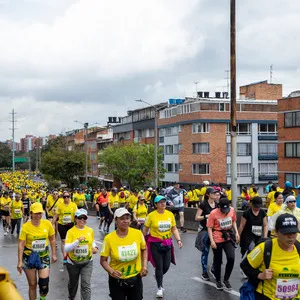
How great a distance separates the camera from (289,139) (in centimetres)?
4716

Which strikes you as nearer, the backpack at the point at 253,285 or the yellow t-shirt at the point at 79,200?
the backpack at the point at 253,285

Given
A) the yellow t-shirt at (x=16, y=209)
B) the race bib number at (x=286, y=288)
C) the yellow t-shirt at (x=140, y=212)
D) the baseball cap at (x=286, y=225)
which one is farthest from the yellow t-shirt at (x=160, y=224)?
the yellow t-shirt at (x=16, y=209)

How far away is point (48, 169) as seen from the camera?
2670 inches

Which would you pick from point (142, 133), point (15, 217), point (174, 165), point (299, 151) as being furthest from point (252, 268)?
point (142, 133)

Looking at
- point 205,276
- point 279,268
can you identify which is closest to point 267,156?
A: point 205,276

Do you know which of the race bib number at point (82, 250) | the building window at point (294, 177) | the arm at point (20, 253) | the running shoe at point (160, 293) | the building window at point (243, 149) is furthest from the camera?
the building window at point (243, 149)

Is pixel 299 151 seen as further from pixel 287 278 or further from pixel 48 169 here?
pixel 287 278

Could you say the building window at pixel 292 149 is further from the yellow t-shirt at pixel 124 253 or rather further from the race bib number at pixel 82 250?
the yellow t-shirt at pixel 124 253

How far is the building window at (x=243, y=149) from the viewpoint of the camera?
203 feet

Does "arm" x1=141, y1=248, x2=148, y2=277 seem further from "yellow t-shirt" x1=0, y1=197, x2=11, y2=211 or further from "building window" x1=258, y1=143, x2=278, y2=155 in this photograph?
"building window" x1=258, y1=143, x2=278, y2=155

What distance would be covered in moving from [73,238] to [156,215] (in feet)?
5.75

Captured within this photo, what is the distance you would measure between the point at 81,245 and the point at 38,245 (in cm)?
82

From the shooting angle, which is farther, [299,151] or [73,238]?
[299,151]

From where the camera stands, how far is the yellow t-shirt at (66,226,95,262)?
8477 millimetres
